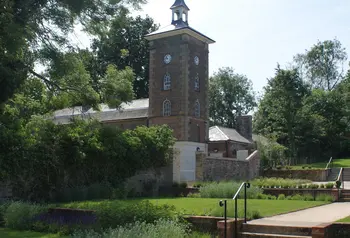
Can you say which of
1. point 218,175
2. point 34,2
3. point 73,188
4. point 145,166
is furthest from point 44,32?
point 218,175

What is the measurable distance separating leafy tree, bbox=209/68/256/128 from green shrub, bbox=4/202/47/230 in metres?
55.5

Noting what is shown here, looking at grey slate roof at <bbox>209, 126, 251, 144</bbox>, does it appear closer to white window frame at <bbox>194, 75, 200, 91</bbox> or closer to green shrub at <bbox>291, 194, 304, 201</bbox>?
white window frame at <bbox>194, 75, 200, 91</bbox>

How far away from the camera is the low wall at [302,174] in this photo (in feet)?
117

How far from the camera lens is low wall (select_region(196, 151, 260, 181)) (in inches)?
1180

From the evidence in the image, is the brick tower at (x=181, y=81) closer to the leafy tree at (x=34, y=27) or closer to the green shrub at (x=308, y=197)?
the green shrub at (x=308, y=197)

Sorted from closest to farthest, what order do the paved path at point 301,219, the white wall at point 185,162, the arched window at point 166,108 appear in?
1. the paved path at point 301,219
2. the white wall at point 185,162
3. the arched window at point 166,108

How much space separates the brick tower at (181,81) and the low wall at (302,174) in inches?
254

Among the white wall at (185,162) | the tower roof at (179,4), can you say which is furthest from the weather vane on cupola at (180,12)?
the white wall at (185,162)

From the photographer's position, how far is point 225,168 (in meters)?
32.5

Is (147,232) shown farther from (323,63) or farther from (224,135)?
(323,63)

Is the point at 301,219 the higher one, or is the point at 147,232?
the point at 147,232

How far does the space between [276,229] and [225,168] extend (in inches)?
870

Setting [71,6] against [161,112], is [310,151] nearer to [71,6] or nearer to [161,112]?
[161,112]

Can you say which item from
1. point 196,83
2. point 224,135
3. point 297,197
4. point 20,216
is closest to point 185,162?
point 196,83
